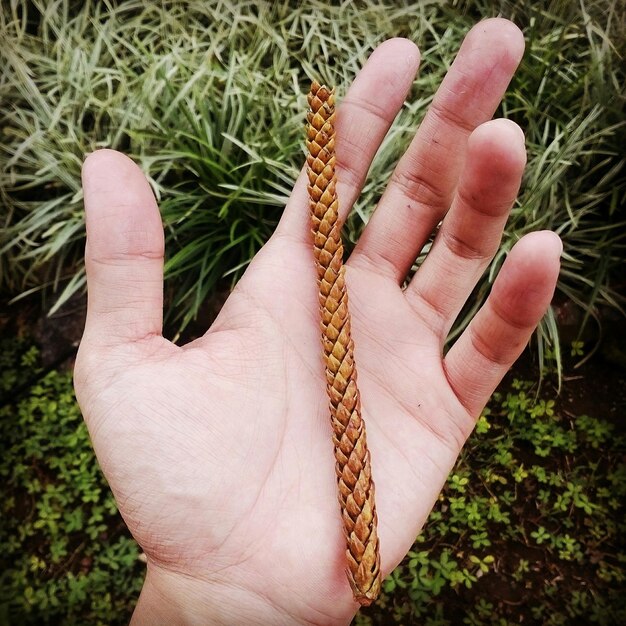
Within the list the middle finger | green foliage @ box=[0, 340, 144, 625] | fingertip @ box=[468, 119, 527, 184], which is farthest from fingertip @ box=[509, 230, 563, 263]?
green foliage @ box=[0, 340, 144, 625]

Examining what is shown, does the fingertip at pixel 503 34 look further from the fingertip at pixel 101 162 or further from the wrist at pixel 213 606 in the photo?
the wrist at pixel 213 606

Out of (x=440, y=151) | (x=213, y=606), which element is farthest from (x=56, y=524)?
(x=440, y=151)

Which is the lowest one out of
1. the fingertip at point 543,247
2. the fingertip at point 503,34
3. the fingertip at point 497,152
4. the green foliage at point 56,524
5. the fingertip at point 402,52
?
the green foliage at point 56,524

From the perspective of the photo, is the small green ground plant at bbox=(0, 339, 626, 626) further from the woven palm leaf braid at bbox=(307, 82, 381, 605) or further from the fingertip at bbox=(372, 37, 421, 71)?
the fingertip at bbox=(372, 37, 421, 71)

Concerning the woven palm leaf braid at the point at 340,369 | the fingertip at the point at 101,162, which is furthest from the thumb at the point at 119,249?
the woven palm leaf braid at the point at 340,369

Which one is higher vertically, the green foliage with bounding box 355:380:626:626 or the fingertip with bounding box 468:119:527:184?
the fingertip with bounding box 468:119:527:184

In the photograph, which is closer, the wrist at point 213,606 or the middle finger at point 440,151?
the wrist at point 213,606

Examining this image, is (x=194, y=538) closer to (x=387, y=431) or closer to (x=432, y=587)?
(x=387, y=431)
